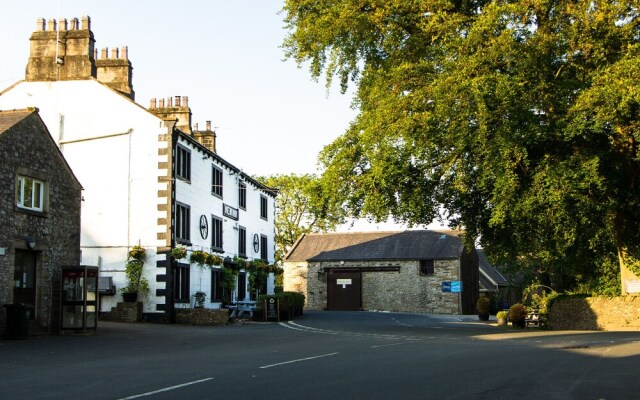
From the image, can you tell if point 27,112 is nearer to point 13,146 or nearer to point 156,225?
point 13,146

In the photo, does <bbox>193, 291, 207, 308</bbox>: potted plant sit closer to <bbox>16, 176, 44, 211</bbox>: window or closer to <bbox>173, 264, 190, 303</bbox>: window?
<bbox>173, 264, 190, 303</bbox>: window

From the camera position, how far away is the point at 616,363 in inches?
532

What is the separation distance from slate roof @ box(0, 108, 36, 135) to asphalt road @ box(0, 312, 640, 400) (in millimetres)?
6333

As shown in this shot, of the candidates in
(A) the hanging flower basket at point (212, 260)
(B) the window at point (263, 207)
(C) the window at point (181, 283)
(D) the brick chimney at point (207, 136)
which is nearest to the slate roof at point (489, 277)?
(B) the window at point (263, 207)

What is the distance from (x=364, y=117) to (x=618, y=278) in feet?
50.4

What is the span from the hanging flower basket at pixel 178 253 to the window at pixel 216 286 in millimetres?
4917

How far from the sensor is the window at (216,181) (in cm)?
3738

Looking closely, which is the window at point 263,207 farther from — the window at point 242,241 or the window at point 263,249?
the window at point 242,241

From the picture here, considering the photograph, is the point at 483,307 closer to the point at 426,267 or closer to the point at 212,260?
the point at 426,267

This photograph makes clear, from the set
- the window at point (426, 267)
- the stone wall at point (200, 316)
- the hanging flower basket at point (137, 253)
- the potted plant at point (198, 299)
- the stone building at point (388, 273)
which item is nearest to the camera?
the stone wall at point (200, 316)

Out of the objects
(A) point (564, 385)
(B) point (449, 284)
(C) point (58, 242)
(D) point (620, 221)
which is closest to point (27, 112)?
(C) point (58, 242)

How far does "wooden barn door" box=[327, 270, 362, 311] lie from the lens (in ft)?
193

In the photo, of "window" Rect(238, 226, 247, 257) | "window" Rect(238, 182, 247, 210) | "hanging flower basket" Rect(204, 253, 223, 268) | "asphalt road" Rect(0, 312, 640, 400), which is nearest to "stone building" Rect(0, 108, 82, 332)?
"asphalt road" Rect(0, 312, 640, 400)

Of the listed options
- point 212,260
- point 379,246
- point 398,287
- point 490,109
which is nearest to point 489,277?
point 379,246
